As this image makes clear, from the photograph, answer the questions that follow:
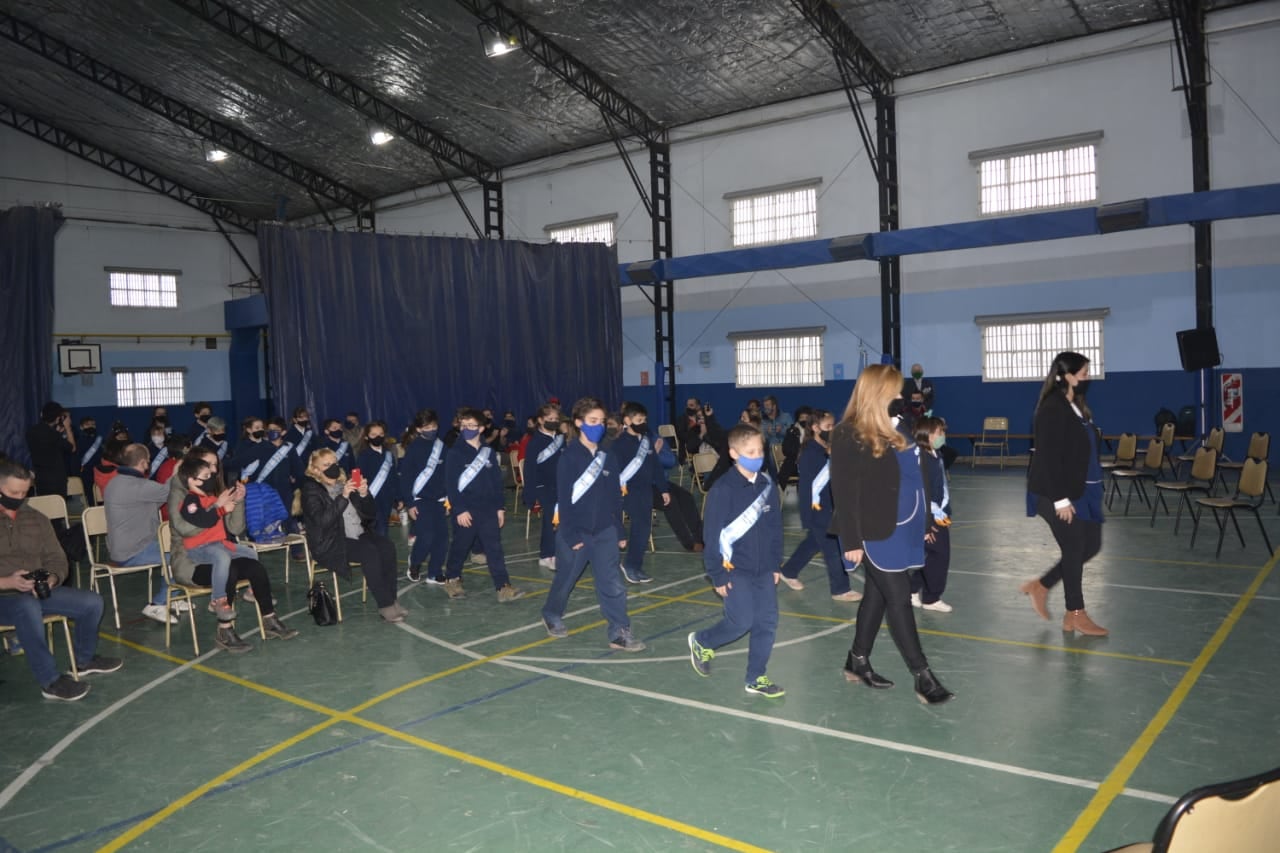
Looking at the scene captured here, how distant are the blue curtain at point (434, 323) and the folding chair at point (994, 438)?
7.08 meters

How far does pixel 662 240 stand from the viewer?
2175cm

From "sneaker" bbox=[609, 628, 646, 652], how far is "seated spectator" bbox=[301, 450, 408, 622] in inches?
79.6

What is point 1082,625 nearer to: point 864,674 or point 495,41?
point 864,674

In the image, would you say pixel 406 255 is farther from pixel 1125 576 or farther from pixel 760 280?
pixel 1125 576

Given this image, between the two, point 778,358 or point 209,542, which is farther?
point 778,358

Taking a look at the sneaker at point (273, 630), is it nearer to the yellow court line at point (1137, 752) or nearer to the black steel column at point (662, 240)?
the yellow court line at point (1137, 752)

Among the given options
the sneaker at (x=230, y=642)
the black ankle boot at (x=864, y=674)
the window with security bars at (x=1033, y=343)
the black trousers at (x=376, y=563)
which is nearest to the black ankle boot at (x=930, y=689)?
the black ankle boot at (x=864, y=674)

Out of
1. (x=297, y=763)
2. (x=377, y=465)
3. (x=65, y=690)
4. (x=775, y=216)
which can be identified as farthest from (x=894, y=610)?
(x=775, y=216)

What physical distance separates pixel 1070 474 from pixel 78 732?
20.0 ft

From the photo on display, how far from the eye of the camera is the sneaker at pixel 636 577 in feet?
28.5

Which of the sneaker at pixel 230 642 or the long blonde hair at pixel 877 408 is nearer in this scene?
the long blonde hair at pixel 877 408

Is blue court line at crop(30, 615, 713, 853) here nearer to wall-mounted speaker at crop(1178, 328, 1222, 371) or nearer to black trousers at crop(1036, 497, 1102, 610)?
black trousers at crop(1036, 497, 1102, 610)

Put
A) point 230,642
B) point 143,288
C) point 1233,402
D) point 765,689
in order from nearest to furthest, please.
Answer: point 765,689
point 230,642
point 1233,402
point 143,288

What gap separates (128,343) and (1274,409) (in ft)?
85.5
